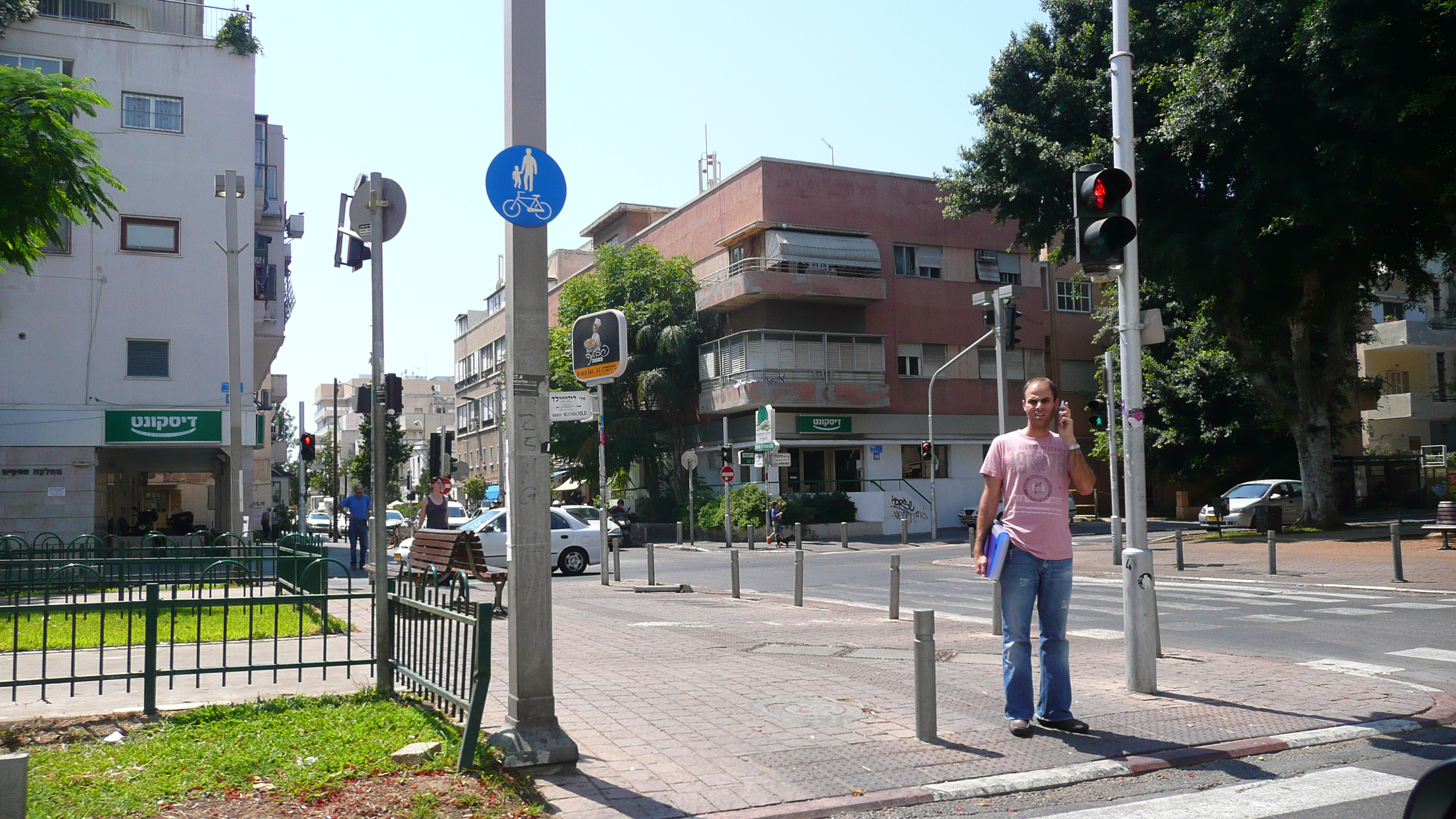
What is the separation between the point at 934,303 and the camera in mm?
43562

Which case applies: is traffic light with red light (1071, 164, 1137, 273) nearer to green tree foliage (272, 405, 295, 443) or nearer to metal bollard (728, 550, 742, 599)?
metal bollard (728, 550, 742, 599)

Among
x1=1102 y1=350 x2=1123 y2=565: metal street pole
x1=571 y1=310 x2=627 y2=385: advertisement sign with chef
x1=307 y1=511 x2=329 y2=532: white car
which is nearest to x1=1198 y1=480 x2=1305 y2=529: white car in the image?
x1=1102 y1=350 x2=1123 y2=565: metal street pole

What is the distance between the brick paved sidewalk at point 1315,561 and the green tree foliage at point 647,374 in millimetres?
19714

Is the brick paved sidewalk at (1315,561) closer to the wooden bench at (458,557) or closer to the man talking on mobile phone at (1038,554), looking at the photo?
the wooden bench at (458,557)

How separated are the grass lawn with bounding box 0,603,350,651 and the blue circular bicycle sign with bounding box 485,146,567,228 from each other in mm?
3842

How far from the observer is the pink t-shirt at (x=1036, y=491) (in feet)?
21.1

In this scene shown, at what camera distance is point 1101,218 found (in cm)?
758

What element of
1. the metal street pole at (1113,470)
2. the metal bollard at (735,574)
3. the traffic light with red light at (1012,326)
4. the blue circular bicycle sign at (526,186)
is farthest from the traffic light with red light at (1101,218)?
the traffic light with red light at (1012,326)

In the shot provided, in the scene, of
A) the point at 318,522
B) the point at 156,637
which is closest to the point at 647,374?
the point at 318,522

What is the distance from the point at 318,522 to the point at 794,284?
40.2 meters

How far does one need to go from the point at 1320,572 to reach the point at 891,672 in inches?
544

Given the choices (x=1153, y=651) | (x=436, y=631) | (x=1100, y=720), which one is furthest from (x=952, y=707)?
(x=436, y=631)

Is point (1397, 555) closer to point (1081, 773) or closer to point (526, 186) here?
point (1081, 773)

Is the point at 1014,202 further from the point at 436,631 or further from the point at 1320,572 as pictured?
the point at 436,631
